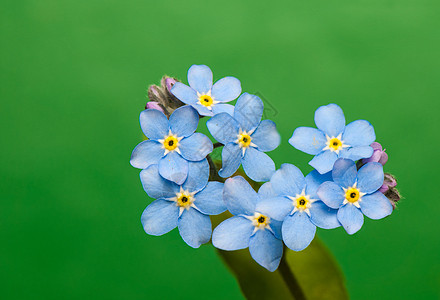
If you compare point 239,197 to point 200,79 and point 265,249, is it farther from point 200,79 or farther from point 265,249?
point 200,79

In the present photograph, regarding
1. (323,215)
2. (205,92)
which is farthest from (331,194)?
(205,92)

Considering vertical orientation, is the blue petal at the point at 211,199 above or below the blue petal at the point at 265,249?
above

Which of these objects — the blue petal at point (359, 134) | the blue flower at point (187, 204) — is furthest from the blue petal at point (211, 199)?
the blue petal at point (359, 134)

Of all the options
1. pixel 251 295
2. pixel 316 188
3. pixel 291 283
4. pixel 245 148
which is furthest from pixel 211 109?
pixel 251 295

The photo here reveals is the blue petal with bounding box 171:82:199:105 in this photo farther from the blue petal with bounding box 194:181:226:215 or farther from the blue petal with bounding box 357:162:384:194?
the blue petal with bounding box 357:162:384:194

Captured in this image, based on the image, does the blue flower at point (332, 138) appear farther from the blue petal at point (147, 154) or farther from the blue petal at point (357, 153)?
the blue petal at point (147, 154)
